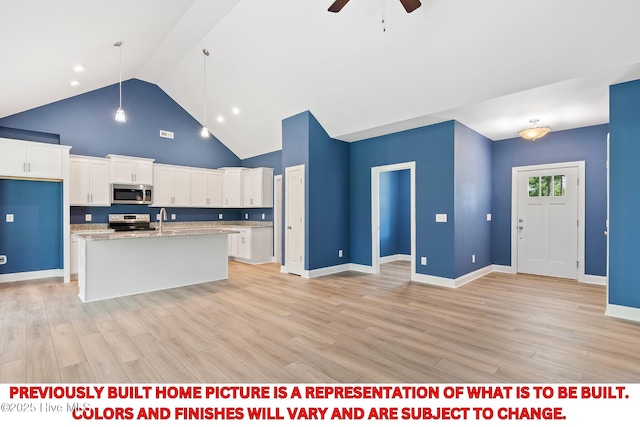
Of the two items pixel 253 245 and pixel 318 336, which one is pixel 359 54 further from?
pixel 253 245

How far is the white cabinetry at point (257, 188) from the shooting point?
7461 mm

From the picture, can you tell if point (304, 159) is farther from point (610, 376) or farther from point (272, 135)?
point (610, 376)

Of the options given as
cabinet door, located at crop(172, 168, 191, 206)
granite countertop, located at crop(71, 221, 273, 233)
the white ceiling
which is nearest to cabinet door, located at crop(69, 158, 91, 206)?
granite countertop, located at crop(71, 221, 273, 233)

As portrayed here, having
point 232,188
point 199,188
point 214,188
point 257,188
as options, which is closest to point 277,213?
point 257,188

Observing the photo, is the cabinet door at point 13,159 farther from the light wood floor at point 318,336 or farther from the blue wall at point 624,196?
the blue wall at point 624,196

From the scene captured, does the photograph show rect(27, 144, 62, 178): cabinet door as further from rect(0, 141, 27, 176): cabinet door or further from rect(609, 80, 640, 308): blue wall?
rect(609, 80, 640, 308): blue wall

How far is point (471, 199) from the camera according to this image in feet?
17.5

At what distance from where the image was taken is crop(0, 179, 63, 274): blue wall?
5164mm

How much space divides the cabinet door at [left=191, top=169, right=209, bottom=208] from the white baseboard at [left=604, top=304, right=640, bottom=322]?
754 cm

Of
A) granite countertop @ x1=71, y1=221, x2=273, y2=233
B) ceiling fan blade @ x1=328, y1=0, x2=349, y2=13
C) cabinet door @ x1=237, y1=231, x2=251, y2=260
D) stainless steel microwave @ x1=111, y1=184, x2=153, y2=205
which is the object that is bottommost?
cabinet door @ x1=237, y1=231, x2=251, y2=260

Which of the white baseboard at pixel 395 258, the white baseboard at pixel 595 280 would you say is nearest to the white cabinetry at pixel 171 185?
the white baseboard at pixel 395 258

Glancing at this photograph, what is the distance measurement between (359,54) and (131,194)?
5333 mm

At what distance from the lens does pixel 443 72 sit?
12.7 ft

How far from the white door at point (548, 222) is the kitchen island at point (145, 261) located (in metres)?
5.67
